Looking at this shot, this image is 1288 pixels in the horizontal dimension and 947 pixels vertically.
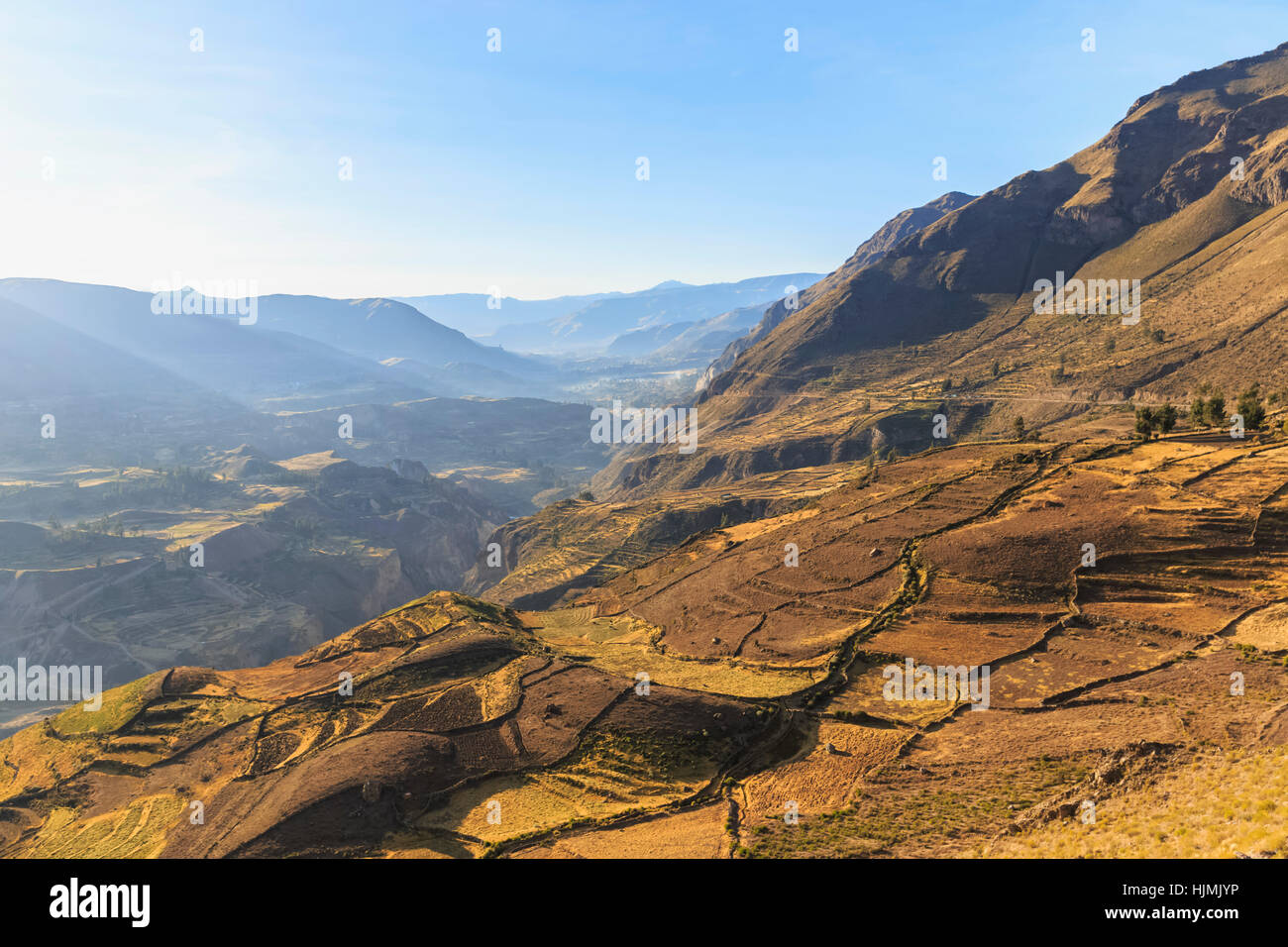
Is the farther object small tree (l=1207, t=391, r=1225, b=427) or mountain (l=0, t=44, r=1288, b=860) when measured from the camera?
small tree (l=1207, t=391, r=1225, b=427)

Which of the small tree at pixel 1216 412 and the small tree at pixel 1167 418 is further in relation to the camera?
the small tree at pixel 1167 418

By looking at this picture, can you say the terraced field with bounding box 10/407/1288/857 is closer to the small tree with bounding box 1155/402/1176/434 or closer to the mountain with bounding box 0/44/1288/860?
the mountain with bounding box 0/44/1288/860

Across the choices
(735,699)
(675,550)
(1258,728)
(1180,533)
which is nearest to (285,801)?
(735,699)
